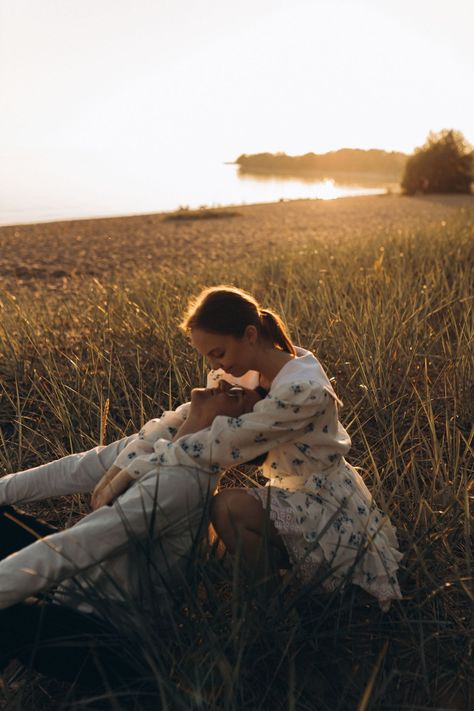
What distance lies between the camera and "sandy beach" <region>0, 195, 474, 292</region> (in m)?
8.11

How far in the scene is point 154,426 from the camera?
1853 millimetres

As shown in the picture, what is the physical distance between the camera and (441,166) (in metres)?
25.0

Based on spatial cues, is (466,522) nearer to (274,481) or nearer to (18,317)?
(274,481)

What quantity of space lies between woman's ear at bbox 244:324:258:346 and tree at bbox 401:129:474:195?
25.0 meters

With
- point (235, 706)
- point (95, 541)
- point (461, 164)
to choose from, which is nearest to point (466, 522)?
point (235, 706)

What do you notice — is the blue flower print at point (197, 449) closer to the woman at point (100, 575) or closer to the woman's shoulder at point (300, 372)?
the woman at point (100, 575)

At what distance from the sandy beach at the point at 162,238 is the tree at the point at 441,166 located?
7.56 metres

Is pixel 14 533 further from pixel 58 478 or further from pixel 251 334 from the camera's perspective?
pixel 251 334

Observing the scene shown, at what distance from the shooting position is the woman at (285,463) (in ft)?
5.23

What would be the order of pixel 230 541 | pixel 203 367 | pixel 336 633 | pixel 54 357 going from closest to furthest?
pixel 336 633 → pixel 230 541 → pixel 203 367 → pixel 54 357

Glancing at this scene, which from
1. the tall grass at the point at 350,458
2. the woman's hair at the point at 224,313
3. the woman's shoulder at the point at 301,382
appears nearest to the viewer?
the tall grass at the point at 350,458

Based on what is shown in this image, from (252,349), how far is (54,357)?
6.01ft

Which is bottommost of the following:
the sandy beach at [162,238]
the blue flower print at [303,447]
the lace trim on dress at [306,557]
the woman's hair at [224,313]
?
the sandy beach at [162,238]

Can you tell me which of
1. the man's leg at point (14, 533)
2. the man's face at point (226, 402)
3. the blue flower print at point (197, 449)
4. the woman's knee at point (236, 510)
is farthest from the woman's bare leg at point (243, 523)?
the man's leg at point (14, 533)
